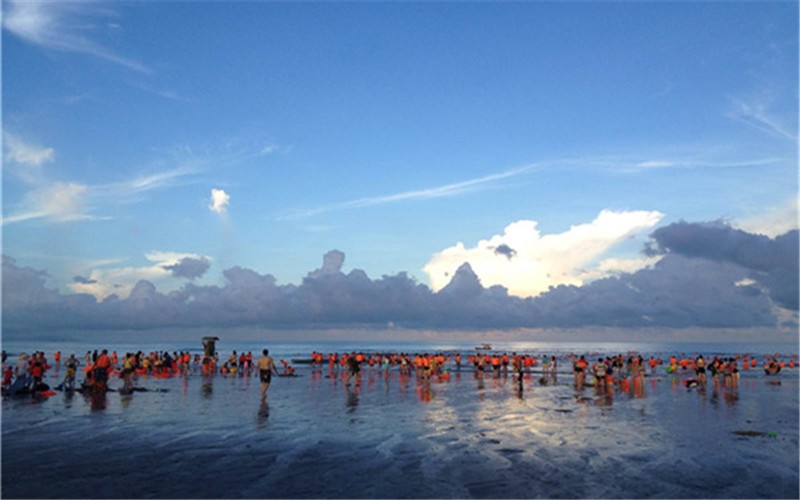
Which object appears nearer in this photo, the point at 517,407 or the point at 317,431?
the point at 317,431

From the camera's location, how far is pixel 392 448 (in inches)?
645

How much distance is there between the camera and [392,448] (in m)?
16.4

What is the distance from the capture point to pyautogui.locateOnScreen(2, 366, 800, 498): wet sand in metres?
12.2

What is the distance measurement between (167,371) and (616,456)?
40.6 meters

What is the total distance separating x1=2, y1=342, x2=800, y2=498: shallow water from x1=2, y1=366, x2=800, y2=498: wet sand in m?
0.05

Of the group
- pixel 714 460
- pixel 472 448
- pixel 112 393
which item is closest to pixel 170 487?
pixel 472 448

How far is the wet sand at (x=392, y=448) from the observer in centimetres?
1223

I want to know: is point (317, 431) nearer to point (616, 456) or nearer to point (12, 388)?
point (616, 456)

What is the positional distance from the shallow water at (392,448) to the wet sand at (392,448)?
0.05 metres

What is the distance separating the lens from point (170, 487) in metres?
12.0

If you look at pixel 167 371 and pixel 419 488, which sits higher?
pixel 419 488

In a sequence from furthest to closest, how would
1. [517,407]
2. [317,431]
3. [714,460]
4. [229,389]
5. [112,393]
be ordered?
[229,389], [112,393], [517,407], [317,431], [714,460]

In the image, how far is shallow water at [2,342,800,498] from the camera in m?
12.2

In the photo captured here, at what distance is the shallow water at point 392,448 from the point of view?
1225 centimetres
